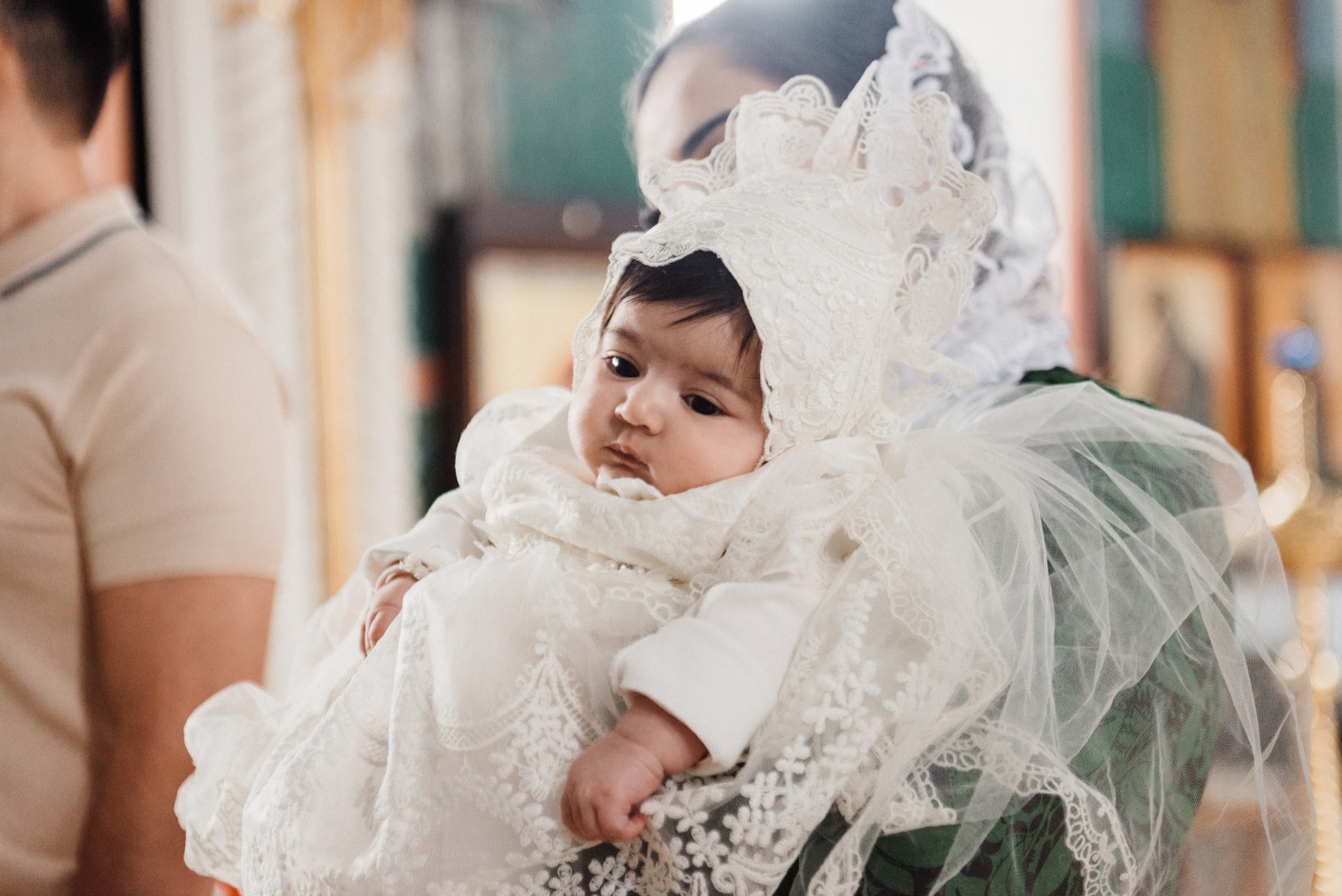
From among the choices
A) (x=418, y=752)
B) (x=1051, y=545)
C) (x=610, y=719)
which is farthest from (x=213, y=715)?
(x=1051, y=545)

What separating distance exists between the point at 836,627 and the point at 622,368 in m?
0.32

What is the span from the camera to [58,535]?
140cm

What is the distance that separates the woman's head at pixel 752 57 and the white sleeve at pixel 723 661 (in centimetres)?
66

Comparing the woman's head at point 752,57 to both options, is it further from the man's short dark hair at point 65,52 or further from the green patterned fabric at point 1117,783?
the man's short dark hair at point 65,52

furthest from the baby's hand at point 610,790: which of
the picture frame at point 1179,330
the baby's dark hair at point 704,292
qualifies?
the picture frame at point 1179,330

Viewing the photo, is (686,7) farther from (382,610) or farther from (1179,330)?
(1179,330)

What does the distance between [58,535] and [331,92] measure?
1.96 metres

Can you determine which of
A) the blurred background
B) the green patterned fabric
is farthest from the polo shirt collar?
the green patterned fabric

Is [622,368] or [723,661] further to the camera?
[622,368]

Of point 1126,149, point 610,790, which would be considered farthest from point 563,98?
point 610,790

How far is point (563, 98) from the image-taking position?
3.75 m

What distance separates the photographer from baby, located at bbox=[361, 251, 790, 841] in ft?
3.19

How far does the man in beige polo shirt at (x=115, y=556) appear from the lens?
1359mm

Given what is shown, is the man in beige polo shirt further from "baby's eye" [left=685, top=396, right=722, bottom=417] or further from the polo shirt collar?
"baby's eye" [left=685, top=396, right=722, bottom=417]
